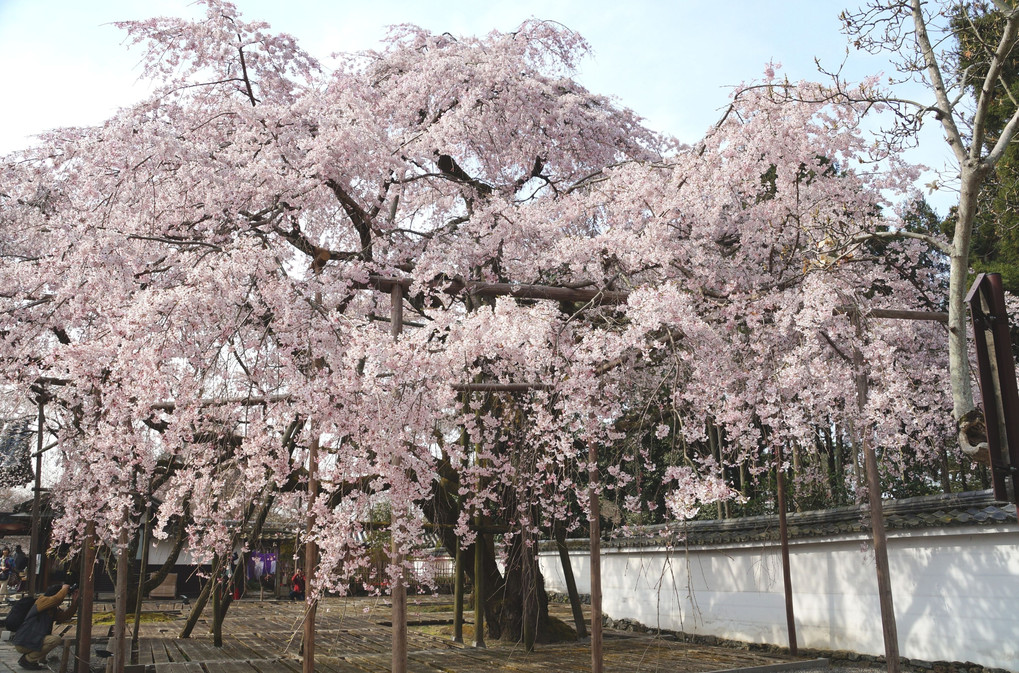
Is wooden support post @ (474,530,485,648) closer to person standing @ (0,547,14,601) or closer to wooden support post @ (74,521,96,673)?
wooden support post @ (74,521,96,673)

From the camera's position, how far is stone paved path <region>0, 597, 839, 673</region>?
9453 millimetres

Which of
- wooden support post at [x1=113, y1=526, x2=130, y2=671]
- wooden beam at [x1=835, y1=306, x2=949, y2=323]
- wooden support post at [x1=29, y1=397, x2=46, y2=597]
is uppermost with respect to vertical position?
wooden beam at [x1=835, y1=306, x2=949, y2=323]

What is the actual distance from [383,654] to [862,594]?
22.5ft

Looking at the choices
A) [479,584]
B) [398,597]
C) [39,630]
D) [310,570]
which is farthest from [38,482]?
[398,597]

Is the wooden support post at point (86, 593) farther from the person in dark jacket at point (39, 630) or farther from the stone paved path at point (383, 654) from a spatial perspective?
the person in dark jacket at point (39, 630)

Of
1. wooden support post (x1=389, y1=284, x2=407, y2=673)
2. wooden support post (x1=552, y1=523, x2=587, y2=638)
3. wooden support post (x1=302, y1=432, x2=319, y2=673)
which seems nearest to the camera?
wooden support post (x1=389, y1=284, x2=407, y2=673)

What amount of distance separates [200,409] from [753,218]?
6045 millimetres

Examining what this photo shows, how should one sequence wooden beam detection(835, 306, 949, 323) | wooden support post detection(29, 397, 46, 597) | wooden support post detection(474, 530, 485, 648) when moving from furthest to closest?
wooden support post detection(474, 530, 485, 648) < wooden support post detection(29, 397, 46, 597) < wooden beam detection(835, 306, 949, 323)

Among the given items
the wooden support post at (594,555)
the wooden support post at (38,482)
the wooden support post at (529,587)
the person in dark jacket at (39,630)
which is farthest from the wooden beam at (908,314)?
the person in dark jacket at (39,630)

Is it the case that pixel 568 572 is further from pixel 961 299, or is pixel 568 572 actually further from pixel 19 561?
pixel 19 561

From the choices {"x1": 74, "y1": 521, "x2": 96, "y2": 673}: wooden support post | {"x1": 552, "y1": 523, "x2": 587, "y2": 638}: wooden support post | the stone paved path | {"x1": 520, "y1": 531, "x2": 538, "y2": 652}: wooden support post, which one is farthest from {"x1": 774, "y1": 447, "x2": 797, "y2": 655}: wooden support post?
{"x1": 74, "y1": 521, "x2": 96, "y2": 673}: wooden support post

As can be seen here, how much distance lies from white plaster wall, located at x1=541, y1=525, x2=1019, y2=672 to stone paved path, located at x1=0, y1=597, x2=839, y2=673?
708mm

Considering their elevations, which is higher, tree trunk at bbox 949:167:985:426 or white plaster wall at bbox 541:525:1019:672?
tree trunk at bbox 949:167:985:426

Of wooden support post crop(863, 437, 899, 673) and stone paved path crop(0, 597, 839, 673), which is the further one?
stone paved path crop(0, 597, 839, 673)
